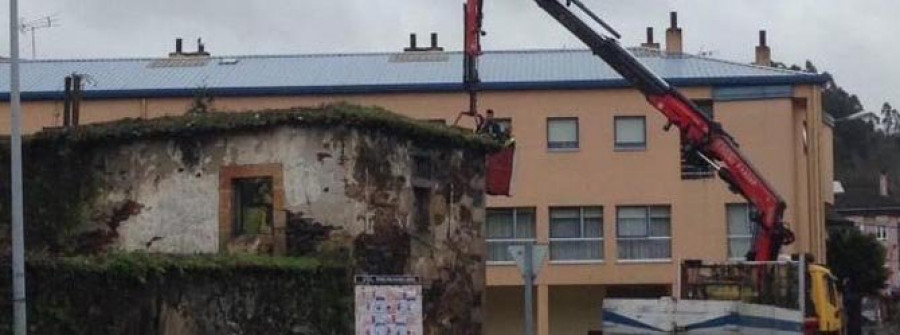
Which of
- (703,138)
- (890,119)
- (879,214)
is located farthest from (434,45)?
(890,119)

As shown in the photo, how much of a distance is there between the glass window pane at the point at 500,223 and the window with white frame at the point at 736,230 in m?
7.26

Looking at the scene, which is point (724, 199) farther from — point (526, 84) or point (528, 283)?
point (528, 283)

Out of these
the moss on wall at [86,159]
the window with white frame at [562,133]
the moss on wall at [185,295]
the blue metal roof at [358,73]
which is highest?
the blue metal roof at [358,73]

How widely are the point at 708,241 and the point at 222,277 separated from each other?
38.5 meters

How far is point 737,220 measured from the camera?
201 feet

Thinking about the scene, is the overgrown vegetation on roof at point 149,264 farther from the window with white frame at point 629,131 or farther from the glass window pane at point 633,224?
the window with white frame at point 629,131

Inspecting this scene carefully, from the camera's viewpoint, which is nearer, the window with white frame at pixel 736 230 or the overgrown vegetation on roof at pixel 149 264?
the overgrown vegetation on roof at pixel 149 264

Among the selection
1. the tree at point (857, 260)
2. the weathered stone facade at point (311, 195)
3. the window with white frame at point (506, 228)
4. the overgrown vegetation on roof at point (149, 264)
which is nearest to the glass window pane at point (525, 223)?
the window with white frame at point (506, 228)

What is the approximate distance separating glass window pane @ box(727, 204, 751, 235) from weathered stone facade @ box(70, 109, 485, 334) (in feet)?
103

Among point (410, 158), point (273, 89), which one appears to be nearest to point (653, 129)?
point (273, 89)

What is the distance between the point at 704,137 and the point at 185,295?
19743mm

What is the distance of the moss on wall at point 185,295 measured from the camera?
71.5ft

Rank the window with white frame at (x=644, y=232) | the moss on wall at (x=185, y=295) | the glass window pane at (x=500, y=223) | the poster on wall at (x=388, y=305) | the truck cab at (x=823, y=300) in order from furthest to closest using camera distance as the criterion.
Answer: the glass window pane at (x=500, y=223), the window with white frame at (x=644, y=232), the truck cab at (x=823, y=300), the poster on wall at (x=388, y=305), the moss on wall at (x=185, y=295)

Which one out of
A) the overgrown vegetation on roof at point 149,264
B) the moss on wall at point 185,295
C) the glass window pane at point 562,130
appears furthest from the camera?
the glass window pane at point 562,130
